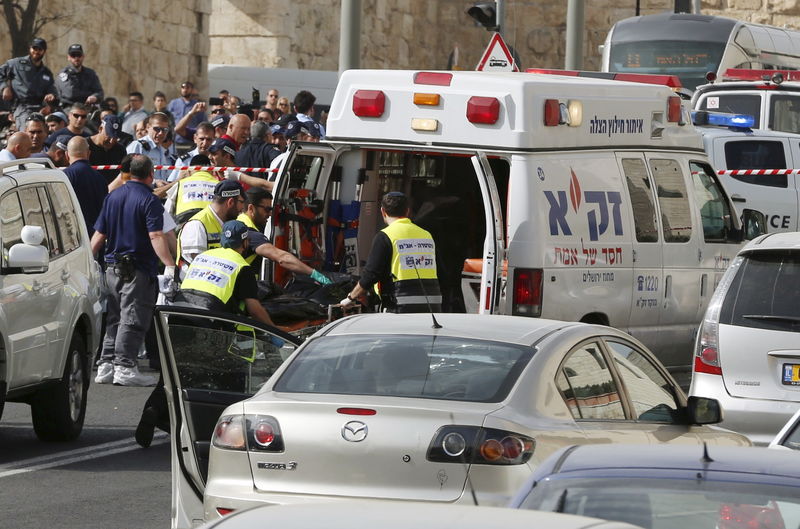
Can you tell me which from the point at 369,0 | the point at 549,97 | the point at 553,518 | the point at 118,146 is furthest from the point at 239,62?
the point at 553,518

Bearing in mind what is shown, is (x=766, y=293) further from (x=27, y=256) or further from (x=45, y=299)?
(x=45, y=299)

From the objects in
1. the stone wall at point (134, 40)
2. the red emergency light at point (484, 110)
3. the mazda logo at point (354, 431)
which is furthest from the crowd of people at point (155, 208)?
the stone wall at point (134, 40)

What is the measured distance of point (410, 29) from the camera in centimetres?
4466

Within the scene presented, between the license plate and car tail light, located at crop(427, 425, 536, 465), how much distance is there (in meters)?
3.33

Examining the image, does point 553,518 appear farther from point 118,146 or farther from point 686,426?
point 118,146

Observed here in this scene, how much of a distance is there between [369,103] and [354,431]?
214 inches

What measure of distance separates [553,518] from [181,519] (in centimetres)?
387

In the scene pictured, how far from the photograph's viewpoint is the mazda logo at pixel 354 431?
21.1 feet

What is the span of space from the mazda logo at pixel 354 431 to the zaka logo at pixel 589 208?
4.89m

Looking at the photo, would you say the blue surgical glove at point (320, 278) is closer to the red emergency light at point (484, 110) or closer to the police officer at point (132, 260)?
the red emergency light at point (484, 110)

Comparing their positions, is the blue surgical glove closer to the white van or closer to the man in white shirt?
the man in white shirt

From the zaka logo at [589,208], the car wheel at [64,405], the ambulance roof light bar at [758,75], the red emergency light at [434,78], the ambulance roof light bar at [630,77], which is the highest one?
the ambulance roof light bar at [758,75]

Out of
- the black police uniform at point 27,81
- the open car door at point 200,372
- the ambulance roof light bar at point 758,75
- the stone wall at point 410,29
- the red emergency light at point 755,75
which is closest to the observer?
the open car door at point 200,372

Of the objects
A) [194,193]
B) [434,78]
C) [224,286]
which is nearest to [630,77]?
[194,193]
